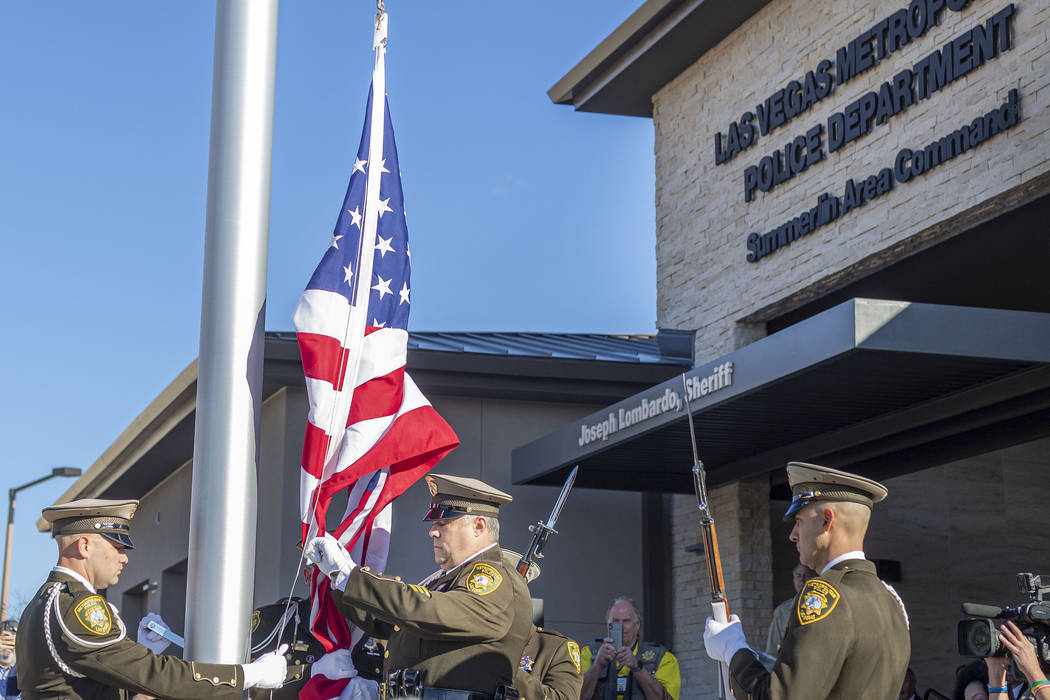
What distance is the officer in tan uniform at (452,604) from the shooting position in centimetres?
539

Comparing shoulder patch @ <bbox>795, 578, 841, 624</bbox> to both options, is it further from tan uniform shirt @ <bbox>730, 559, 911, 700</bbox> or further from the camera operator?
the camera operator

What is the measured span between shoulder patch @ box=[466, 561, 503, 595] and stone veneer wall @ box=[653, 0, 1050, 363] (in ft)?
21.6

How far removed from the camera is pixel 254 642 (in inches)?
310

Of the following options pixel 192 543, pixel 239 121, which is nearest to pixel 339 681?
pixel 192 543

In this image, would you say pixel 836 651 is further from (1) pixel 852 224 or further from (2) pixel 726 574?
(2) pixel 726 574

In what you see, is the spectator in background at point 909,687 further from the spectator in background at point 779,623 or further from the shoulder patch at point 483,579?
the shoulder patch at point 483,579

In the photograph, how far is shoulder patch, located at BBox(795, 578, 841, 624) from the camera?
454 cm

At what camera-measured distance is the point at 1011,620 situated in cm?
531

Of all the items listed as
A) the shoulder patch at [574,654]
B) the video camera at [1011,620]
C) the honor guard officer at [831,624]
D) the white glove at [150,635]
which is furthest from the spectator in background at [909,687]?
the honor guard officer at [831,624]

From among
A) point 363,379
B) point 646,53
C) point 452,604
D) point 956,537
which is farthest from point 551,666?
point 956,537

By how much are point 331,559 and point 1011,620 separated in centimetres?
267

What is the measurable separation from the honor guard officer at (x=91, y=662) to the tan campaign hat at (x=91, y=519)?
0.12 metres

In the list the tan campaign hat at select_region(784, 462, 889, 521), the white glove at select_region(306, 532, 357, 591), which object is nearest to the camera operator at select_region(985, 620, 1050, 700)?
the tan campaign hat at select_region(784, 462, 889, 521)

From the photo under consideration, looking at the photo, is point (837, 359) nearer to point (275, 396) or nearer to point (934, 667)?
point (275, 396)
